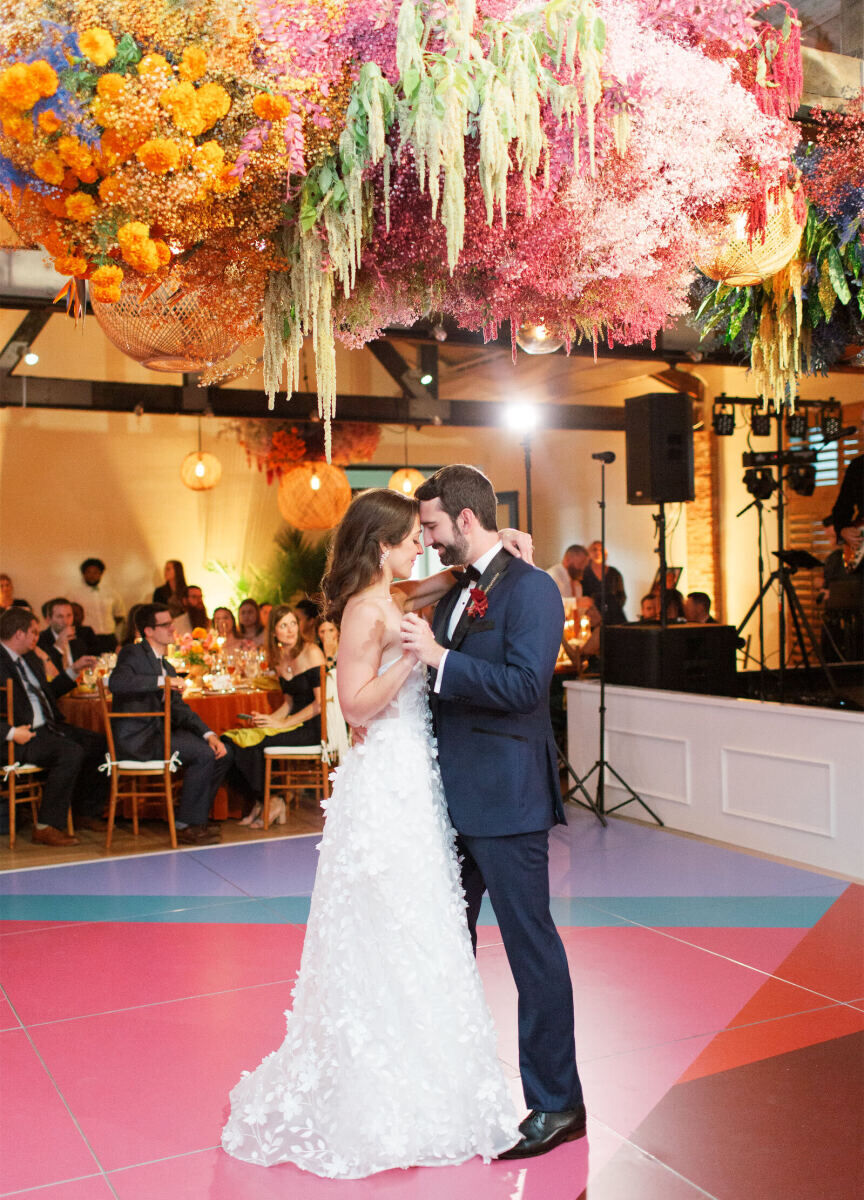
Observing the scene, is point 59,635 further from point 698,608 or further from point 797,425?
point 797,425

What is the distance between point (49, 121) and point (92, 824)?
5.58m

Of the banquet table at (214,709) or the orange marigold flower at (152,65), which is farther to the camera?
the banquet table at (214,709)

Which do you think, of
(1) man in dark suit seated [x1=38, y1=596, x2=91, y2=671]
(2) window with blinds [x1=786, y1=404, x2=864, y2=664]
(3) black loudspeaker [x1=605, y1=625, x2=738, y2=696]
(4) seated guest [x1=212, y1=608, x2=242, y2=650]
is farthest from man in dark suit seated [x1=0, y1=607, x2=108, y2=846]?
(2) window with blinds [x1=786, y1=404, x2=864, y2=664]

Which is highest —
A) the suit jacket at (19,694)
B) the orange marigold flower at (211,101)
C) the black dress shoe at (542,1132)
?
the orange marigold flower at (211,101)

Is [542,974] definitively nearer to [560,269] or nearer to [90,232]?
[560,269]

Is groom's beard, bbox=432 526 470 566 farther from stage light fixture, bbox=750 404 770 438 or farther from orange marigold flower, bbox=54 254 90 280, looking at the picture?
stage light fixture, bbox=750 404 770 438

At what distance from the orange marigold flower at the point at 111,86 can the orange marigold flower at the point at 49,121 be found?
0.28 ft

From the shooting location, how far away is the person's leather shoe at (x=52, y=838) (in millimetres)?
6254

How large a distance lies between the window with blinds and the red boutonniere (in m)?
9.09

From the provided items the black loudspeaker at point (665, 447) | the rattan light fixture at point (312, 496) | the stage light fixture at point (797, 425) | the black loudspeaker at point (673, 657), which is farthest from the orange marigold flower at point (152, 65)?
the rattan light fixture at point (312, 496)

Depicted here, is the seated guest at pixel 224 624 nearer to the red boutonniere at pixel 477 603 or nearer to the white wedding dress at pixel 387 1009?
the white wedding dress at pixel 387 1009

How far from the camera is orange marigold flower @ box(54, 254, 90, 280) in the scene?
201cm

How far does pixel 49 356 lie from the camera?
474 inches

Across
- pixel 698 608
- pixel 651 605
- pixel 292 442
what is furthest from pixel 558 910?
pixel 292 442
